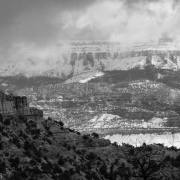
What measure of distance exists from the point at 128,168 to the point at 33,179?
17107 millimetres

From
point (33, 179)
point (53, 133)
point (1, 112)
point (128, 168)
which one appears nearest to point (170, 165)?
point (128, 168)

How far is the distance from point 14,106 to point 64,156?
7210 mm

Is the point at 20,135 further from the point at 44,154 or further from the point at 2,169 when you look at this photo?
the point at 2,169

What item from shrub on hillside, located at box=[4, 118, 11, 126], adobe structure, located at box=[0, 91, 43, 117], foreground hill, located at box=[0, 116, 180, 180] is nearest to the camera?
foreground hill, located at box=[0, 116, 180, 180]

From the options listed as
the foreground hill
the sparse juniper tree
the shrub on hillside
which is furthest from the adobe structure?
the sparse juniper tree

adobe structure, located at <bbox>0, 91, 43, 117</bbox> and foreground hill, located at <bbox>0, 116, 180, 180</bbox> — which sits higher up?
adobe structure, located at <bbox>0, 91, 43, 117</bbox>

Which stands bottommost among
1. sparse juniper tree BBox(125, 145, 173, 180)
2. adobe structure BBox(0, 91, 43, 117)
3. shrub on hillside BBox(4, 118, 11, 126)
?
sparse juniper tree BBox(125, 145, 173, 180)

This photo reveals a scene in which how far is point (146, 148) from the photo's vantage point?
85.6 m

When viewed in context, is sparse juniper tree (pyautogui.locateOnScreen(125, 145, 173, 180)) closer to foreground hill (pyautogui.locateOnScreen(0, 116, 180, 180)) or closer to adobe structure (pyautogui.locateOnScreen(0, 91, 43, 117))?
foreground hill (pyautogui.locateOnScreen(0, 116, 180, 180))

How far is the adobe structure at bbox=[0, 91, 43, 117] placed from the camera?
76.5 m

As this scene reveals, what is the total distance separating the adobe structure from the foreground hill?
0.71m

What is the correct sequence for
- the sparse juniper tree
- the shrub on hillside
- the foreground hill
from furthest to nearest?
the sparse juniper tree, the shrub on hillside, the foreground hill

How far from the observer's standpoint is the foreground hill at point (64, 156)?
65938mm

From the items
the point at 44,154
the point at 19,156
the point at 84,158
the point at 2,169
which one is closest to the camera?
the point at 2,169
